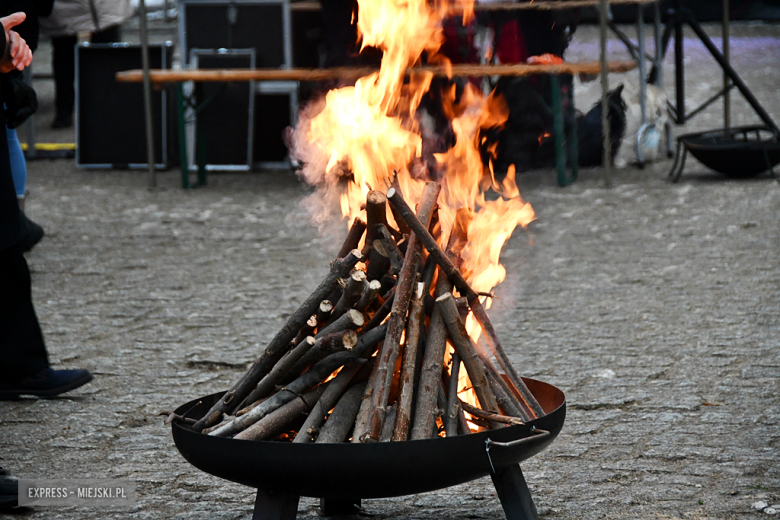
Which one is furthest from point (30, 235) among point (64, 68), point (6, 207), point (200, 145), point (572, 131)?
point (64, 68)

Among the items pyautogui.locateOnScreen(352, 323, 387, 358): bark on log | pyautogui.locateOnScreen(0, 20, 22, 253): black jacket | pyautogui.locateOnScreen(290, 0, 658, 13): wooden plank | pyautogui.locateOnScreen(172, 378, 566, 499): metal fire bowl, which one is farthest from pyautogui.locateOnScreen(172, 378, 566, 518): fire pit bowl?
pyautogui.locateOnScreen(290, 0, 658, 13): wooden plank

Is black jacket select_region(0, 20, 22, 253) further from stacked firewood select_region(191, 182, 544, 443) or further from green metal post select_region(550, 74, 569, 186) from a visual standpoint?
green metal post select_region(550, 74, 569, 186)

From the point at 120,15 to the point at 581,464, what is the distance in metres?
8.81

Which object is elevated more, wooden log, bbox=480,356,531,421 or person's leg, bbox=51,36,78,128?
person's leg, bbox=51,36,78,128

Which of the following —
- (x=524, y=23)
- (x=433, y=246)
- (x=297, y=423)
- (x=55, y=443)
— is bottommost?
(x=55, y=443)

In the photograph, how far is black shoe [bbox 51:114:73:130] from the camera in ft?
38.0

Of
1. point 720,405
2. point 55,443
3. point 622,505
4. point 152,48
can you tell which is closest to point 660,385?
point 720,405

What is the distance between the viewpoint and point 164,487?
9.52ft

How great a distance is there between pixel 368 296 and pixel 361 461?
0.46 m

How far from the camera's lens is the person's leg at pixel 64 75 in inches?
405

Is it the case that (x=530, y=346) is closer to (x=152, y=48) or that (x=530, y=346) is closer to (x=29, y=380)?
(x=29, y=380)

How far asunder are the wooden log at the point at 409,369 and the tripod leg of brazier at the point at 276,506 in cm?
28

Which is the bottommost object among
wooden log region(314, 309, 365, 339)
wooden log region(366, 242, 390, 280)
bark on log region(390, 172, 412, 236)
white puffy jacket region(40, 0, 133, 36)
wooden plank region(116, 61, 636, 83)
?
wooden log region(314, 309, 365, 339)

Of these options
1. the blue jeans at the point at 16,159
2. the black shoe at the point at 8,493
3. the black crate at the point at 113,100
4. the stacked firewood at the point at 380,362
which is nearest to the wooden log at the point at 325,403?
the stacked firewood at the point at 380,362
